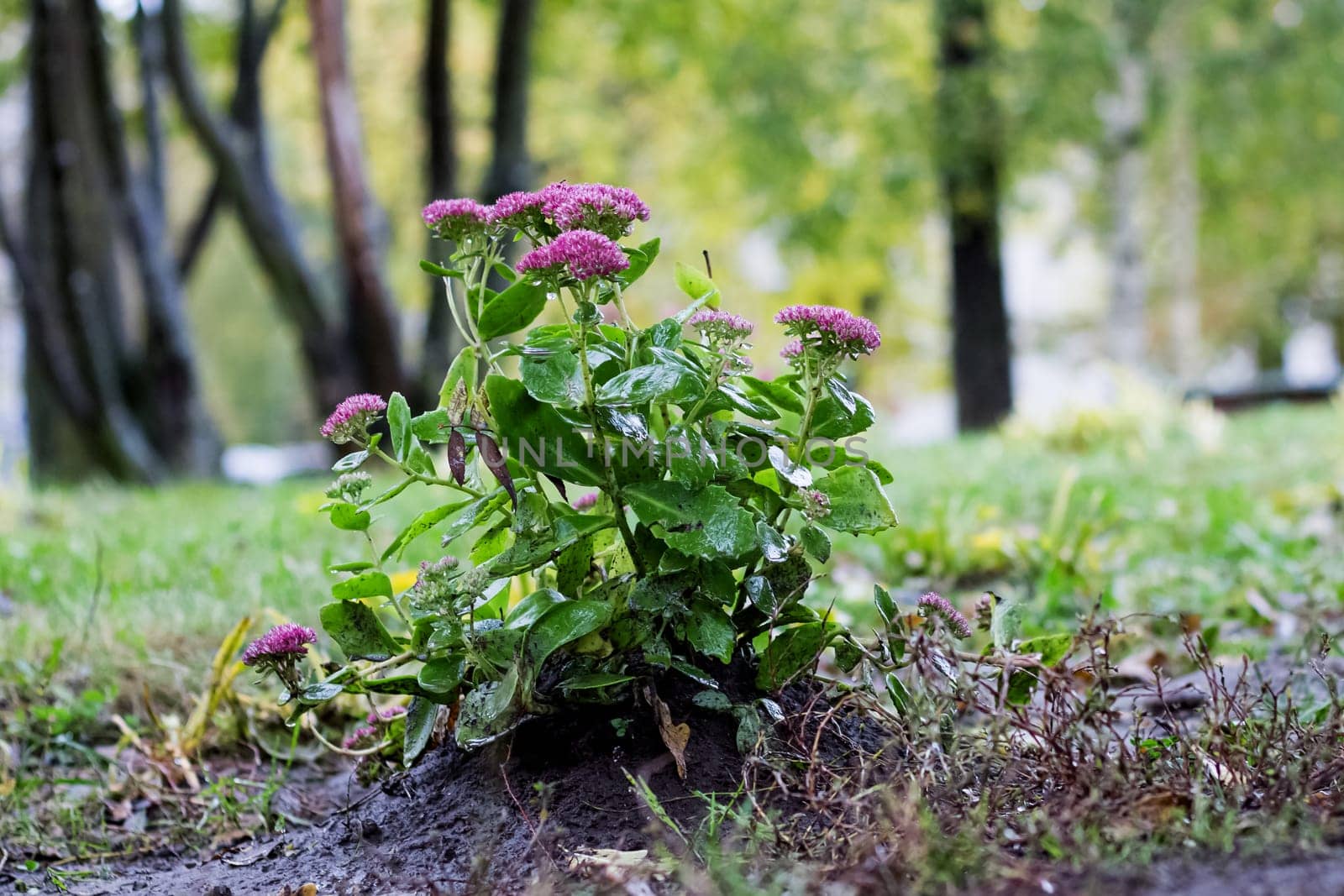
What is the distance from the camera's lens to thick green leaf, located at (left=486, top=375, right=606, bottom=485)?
5.24ft

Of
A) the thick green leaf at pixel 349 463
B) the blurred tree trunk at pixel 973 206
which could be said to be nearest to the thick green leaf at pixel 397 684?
the thick green leaf at pixel 349 463

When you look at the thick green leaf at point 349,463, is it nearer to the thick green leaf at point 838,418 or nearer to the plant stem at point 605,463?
the plant stem at point 605,463

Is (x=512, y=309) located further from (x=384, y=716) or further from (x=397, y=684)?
(x=384, y=716)

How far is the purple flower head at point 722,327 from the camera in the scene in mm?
1568

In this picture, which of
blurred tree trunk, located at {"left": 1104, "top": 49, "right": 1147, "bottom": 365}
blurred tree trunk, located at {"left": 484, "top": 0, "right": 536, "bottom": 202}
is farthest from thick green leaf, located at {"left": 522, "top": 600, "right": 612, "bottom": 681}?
blurred tree trunk, located at {"left": 1104, "top": 49, "right": 1147, "bottom": 365}

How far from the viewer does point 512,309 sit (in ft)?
5.22

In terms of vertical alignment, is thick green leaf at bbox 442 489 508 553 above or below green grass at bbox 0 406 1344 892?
above

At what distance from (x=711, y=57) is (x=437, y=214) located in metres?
10.8

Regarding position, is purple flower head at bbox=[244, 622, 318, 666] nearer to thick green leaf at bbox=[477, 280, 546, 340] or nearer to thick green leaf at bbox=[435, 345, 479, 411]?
thick green leaf at bbox=[435, 345, 479, 411]

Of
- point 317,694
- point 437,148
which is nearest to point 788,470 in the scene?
point 317,694

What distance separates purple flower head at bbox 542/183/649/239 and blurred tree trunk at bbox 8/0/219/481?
24.1ft

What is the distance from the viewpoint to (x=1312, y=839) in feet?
4.04

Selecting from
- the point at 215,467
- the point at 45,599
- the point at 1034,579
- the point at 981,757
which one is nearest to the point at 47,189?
the point at 215,467

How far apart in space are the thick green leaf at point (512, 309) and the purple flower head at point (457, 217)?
105mm
